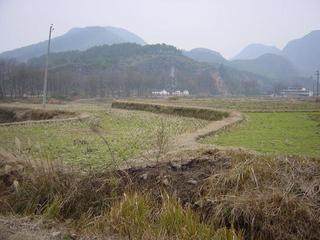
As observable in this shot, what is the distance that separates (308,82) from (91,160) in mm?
203256

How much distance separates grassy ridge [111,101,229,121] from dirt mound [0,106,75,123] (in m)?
10.6

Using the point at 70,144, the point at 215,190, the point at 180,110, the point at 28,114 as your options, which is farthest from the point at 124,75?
the point at 215,190

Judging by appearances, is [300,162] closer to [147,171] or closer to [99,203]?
[147,171]

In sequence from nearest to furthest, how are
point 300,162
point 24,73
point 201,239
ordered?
point 201,239 → point 300,162 → point 24,73

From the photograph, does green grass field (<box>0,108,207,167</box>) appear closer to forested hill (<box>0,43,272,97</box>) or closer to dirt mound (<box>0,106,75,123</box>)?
dirt mound (<box>0,106,75,123</box>)

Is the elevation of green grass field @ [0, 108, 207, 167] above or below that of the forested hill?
below

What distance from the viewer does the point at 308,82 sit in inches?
7682

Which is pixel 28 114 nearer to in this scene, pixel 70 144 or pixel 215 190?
pixel 70 144

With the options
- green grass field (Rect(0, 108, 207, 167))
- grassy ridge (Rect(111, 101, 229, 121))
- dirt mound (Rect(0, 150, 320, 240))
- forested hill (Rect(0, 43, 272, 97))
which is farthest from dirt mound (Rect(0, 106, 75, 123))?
forested hill (Rect(0, 43, 272, 97))

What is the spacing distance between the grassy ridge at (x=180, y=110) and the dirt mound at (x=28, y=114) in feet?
34.7

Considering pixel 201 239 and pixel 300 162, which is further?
pixel 300 162

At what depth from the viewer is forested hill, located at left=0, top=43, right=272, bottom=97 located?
85506 mm

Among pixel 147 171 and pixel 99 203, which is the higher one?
pixel 147 171

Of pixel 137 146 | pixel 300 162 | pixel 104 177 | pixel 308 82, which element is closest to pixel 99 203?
pixel 104 177
